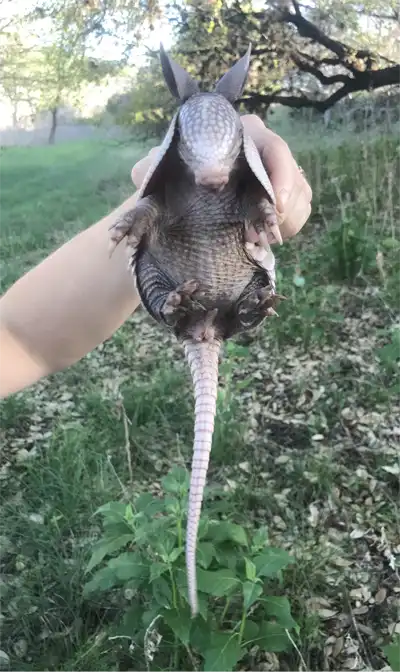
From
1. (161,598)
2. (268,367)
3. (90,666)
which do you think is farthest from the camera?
(268,367)

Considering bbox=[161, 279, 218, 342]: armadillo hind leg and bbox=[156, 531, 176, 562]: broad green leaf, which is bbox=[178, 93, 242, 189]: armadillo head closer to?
bbox=[161, 279, 218, 342]: armadillo hind leg

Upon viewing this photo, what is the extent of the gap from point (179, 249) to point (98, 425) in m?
1.95

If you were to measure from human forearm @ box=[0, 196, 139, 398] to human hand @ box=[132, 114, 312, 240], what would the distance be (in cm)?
23

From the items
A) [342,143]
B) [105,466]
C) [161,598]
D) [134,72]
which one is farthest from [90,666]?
[342,143]

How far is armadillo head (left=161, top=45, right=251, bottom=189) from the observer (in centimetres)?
60

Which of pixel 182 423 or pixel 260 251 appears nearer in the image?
pixel 260 251

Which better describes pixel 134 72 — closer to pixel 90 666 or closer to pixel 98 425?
pixel 98 425

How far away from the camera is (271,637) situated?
1.33m

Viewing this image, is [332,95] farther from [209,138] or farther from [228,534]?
[209,138]

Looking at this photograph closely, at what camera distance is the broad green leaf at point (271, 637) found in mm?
1308

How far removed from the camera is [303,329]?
118 inches

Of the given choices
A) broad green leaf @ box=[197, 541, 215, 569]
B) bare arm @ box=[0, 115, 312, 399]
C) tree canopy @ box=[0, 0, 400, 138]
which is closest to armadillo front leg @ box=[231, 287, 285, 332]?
bare arm @ box=[0, 115, 312, 399]

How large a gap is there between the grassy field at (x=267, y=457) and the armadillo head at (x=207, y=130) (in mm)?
1052

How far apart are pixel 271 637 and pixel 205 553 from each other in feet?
1.00
